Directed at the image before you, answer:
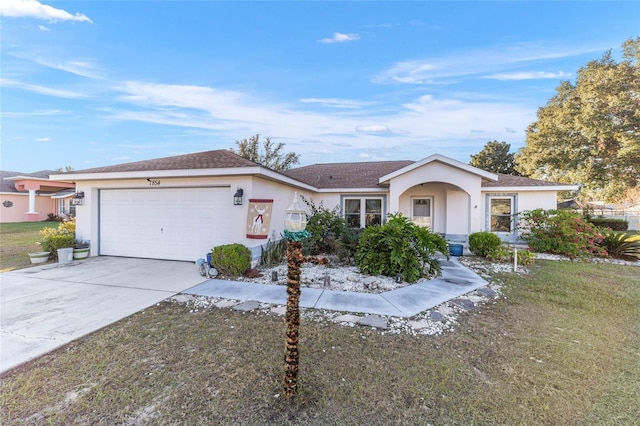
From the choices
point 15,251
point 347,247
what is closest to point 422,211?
point 347,247

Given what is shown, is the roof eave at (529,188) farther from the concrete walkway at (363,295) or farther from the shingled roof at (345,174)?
the concrete walkway at (363,295)

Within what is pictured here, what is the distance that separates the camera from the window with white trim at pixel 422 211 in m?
13.3

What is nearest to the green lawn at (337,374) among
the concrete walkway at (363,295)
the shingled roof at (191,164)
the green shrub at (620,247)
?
the concrete walkway at (363,295)

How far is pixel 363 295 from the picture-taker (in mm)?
5457

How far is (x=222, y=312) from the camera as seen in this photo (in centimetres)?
461

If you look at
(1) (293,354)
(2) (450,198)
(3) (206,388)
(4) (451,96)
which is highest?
(4) (451,96)

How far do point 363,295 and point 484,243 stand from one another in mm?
6722

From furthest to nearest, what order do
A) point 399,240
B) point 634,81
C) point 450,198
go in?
point 634,81
point 450,198
point 399,240

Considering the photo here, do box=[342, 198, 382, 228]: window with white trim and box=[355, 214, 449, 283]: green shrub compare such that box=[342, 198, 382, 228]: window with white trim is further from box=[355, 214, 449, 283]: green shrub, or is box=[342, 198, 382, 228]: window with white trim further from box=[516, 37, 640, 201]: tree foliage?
box=[516, 37, 640, 201]: tree foliage

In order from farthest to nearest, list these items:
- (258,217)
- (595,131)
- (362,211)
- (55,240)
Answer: (595,131) < (362,211) < (55,240) < (258,217)

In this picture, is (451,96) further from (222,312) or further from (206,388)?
(206,388)

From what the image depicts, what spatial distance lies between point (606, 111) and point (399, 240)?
73.1ft

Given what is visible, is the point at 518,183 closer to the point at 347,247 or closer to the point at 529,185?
the point at 529,185

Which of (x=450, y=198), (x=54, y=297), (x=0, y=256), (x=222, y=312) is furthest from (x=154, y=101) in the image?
(x=450, y=198)
